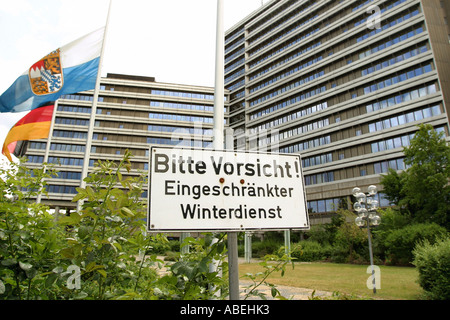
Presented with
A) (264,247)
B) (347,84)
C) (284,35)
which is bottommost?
(264,247)

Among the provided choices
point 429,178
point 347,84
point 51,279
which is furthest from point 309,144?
point 51,279

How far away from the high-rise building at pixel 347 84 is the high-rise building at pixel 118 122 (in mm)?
14005

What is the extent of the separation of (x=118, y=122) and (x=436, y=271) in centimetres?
5701

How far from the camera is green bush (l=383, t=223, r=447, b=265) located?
21.2 m

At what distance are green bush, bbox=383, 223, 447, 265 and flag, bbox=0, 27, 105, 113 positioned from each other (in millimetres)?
23921

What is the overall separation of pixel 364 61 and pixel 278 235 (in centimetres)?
2831

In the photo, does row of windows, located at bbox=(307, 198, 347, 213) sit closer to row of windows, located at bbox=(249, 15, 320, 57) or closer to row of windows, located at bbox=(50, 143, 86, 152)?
row of windows, located at bbox=(249, 15, 320, 57)

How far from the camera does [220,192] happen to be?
1.42 meters

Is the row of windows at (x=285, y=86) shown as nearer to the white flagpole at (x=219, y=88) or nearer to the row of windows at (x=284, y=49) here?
Result: the row of windows at (x=284, y=49)

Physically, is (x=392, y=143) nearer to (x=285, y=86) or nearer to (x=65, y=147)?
(x=285, y=86)

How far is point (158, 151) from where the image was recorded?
4.68 feet

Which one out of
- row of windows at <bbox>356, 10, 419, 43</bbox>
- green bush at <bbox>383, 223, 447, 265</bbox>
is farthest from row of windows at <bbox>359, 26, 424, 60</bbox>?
green bush at <bbox>383, 223, 447, 265</bbox>

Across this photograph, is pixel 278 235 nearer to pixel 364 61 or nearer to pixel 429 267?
pixel 364 61

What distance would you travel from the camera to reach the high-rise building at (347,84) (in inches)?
1364
